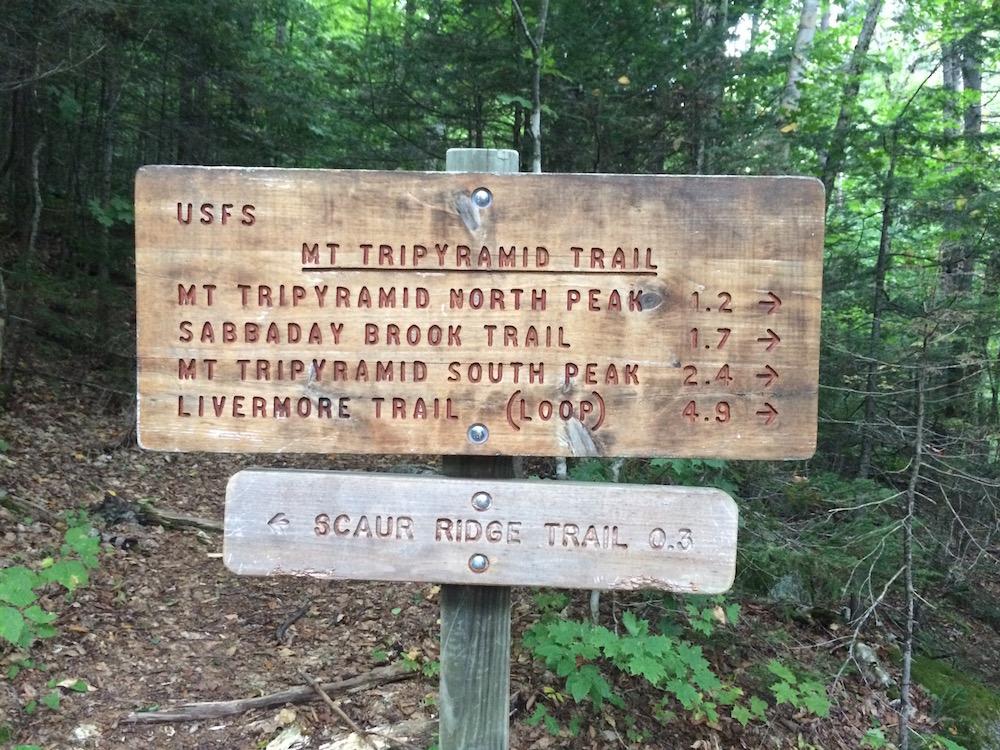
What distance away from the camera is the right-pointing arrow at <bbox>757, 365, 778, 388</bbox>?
5.58 feet

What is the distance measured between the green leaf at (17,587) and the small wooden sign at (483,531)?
1682 mm

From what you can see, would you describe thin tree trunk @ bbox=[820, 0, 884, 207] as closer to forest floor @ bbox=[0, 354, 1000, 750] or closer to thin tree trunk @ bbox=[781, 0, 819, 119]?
thin tree trunk @ bbox=[781, 0, 819, 119]

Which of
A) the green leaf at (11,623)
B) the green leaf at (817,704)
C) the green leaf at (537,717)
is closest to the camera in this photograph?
the green leaf at (11,623)

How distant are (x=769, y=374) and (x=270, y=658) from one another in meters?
3.52

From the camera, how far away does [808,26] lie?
8.63 m

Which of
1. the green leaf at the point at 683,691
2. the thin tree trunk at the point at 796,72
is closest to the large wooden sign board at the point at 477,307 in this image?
the green leaf at the point at 683,691

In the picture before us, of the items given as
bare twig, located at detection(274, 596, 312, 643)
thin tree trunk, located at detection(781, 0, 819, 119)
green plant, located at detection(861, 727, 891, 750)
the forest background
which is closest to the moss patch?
the forest background

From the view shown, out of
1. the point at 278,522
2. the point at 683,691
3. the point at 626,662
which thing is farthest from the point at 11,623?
the point at 683,691

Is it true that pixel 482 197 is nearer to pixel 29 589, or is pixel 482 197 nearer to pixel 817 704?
pixel 29 589

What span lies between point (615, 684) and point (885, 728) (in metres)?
1.77

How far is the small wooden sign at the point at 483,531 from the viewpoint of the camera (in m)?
1.71

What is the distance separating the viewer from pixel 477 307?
5.52ft

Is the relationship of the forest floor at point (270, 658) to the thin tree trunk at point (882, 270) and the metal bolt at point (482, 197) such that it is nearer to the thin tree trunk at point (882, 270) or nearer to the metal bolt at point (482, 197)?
the thin tree trunk at point (882, 270)

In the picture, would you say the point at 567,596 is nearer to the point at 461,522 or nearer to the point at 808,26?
the point at 461,522
